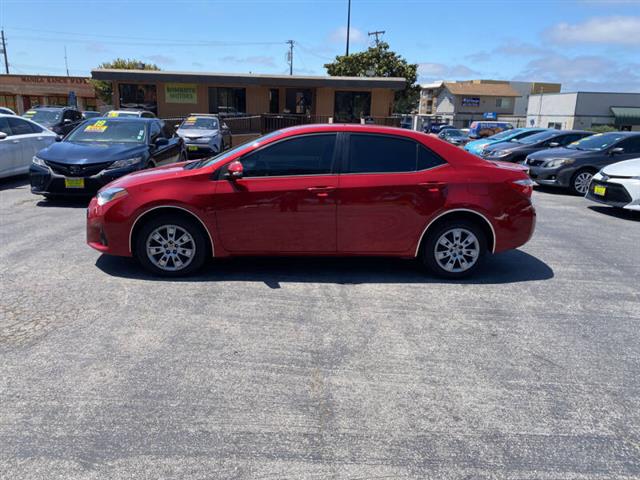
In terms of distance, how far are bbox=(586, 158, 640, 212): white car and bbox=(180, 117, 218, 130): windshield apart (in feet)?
40.1

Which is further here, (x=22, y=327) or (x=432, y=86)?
(x=432, y=86)

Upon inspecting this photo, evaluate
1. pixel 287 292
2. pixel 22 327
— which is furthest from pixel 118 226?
pixel 287 292

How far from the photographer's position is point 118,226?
5.27m

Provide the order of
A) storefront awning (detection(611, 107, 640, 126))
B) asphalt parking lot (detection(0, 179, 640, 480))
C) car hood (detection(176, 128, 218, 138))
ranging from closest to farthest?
1. asphalt parking lot (detection(0, 179, 640, 480))
2. car hood (detection(176, 128, 218, 138))
3. storefront awning (detection(611, 107, 640, 126))

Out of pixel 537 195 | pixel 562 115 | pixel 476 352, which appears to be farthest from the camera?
pixel 562 115

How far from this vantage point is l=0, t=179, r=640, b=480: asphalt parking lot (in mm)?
2746

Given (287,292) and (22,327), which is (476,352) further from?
(22,327)

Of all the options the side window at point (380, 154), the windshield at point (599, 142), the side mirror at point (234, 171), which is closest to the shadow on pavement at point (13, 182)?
the side mirror at point (234, 171)

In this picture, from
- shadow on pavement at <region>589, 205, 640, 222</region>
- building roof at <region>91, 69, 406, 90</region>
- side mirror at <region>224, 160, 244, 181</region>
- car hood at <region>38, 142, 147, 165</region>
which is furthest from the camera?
building roof at <region>91, 69, 406, 90</region>

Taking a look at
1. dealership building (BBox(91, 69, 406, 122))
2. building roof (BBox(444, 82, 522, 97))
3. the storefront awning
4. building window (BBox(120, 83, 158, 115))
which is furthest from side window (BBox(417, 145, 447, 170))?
building roof (BBox(444, 82, 522, 97))

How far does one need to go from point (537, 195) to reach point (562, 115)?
5464 cm

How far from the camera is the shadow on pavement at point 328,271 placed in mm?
5469

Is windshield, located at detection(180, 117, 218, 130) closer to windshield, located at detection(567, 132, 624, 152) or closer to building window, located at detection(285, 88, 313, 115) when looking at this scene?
building window, located at detection(285, 88, 313, 115)

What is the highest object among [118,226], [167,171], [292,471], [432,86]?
[432,86]
